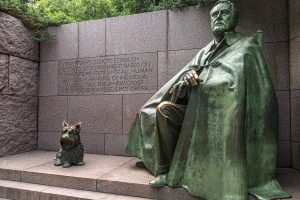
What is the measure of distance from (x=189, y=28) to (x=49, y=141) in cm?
413

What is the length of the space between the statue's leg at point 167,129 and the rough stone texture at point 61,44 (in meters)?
3.51

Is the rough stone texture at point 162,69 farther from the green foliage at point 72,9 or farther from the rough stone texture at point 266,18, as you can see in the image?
the rough stone texture at point 266,18

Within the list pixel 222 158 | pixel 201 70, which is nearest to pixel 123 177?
pixel 222 158

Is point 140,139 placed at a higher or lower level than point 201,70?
lower

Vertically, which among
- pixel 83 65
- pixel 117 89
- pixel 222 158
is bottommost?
pixel 222 158

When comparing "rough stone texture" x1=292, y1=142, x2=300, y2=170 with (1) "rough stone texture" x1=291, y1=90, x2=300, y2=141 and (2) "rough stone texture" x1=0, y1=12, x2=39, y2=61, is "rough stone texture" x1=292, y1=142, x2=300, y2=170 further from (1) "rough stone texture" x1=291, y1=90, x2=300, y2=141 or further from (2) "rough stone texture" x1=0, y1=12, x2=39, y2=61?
(2) "rough stone texture" x1=0, y1=12, x2=39, y2=61

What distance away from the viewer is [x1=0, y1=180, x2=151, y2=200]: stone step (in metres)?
3.96

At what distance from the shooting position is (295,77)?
4770 mm

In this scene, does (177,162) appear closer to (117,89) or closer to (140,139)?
(140,139)

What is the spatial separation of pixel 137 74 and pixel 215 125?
2.87m

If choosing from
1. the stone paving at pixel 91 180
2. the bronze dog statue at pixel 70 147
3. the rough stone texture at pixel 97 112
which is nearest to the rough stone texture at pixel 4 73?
the rough stone texture at pixel 97 112

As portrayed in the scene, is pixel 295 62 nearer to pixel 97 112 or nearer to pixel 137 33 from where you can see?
pixel 137 33

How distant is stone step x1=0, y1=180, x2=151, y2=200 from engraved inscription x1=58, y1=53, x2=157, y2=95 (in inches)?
97.5

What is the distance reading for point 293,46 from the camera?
484 cm
